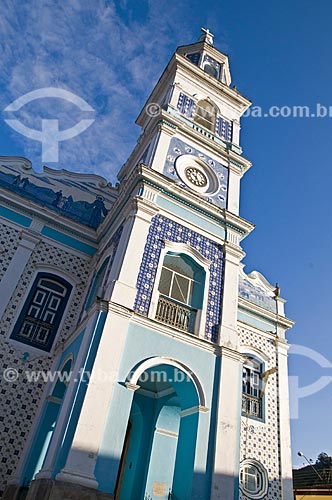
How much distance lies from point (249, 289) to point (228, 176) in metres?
3.52

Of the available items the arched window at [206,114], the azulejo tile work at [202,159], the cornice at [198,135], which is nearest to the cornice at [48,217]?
the azulejo tile work at [202,159]

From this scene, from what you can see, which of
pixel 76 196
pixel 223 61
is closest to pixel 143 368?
pixel 76 196

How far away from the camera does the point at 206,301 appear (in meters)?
9.45

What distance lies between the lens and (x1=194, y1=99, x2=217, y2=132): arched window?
44.0 feet

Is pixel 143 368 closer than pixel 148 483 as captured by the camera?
Yes

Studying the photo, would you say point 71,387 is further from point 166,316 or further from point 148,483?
point 148,483

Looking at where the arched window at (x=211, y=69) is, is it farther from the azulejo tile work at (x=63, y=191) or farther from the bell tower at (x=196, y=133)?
the azulejo tile work at (x=63, y=191)

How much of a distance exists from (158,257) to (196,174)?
3421mm

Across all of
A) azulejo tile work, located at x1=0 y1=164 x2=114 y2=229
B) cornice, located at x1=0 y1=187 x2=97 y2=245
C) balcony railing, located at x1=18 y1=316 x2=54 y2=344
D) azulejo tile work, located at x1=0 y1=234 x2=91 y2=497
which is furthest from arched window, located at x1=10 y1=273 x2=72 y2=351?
azulejo tile work, located at x1=0 y1=164 x2=114 y2=229

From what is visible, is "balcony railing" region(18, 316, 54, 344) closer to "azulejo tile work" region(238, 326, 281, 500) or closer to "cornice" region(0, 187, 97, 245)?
"cornice" region(0, 187, 97, 245)

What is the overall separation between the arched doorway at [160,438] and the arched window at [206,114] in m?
8.07

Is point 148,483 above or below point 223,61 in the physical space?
below

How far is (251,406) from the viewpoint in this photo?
1100 cm

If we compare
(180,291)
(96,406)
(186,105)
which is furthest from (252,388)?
(186,105)
